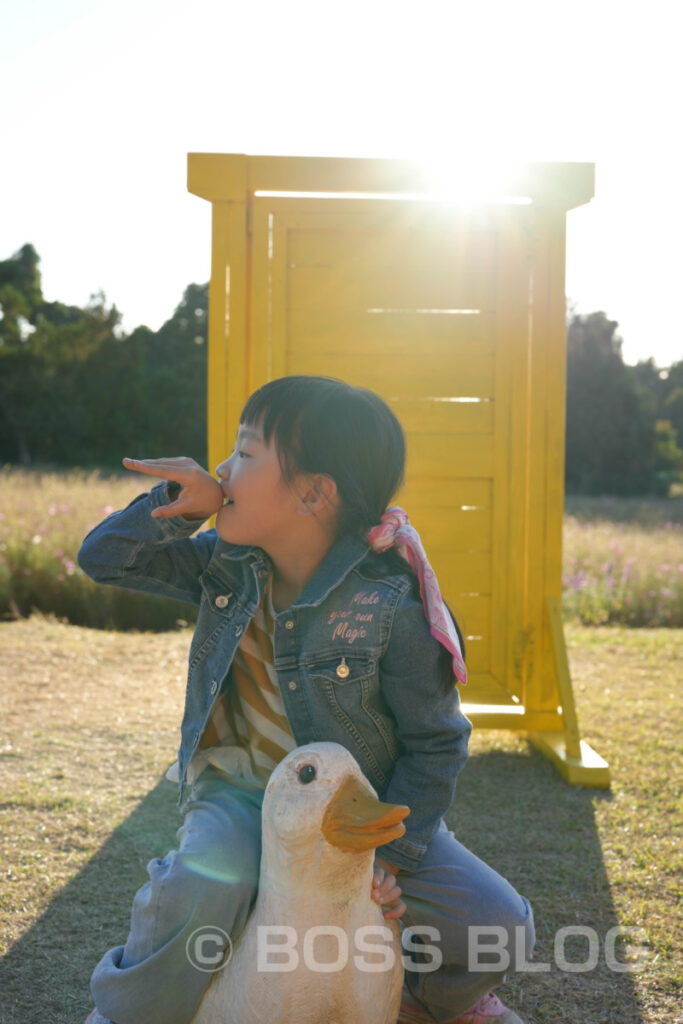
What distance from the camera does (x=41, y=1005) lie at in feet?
6.42

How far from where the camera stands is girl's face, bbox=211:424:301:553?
187cm

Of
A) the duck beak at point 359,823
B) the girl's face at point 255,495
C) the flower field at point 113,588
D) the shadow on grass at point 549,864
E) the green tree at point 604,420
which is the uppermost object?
the green tree at point 604,420

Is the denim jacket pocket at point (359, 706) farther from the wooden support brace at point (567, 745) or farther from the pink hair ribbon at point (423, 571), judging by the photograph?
the wooden support brace at point (567, 745)

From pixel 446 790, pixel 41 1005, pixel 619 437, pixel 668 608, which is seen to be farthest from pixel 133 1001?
pixel 619 437

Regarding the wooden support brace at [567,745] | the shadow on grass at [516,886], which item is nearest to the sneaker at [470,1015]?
the shadow on grass at [516,886]

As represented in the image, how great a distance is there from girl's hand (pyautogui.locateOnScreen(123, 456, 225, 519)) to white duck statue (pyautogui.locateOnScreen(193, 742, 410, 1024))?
54 centimetres

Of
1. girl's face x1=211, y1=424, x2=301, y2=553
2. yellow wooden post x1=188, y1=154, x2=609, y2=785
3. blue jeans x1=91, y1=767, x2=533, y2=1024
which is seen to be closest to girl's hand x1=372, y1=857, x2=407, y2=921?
blue jeans x1=91, y1=767, x2=533, y2=1024

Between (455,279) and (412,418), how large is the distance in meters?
0.55

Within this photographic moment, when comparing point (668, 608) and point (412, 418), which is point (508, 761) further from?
point (668, 608)

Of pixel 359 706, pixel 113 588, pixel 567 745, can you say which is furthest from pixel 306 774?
pixel 113 588

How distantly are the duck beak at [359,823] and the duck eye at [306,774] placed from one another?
0.16ft

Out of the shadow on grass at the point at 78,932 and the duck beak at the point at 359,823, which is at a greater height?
the duck beak at the point at 359,823

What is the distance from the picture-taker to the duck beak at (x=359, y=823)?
1472 mm

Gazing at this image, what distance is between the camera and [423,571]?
184cm
